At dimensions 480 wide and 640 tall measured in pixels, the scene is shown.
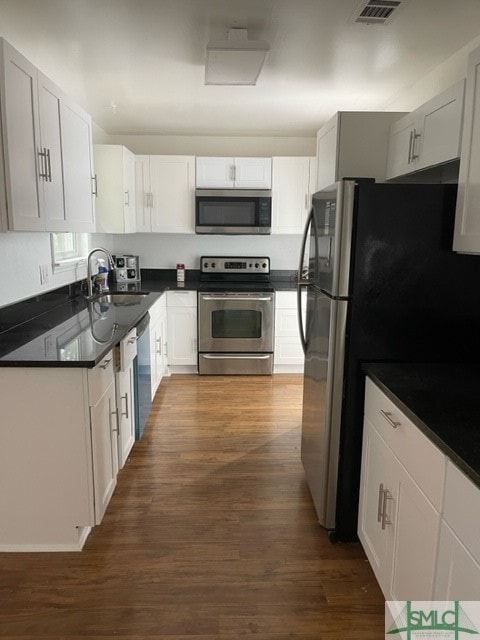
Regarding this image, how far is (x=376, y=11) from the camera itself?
203 centimetres

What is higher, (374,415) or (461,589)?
(374,415)

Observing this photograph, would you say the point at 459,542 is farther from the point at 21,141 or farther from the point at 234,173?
the point at 234,173

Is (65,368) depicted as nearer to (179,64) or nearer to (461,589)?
(461,589)

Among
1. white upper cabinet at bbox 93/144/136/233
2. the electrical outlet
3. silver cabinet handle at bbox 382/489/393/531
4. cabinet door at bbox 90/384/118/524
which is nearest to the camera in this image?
silver cabinet handle at bbox 382/489/393/531

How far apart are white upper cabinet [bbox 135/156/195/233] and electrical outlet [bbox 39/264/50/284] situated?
5.86 feet

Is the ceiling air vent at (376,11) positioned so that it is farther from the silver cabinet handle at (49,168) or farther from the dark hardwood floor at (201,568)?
the dark hardwood floor at (201,568)

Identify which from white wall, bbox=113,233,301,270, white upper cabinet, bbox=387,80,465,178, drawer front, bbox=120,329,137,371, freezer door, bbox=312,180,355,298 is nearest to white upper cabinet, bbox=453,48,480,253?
white upper cabinet, bbox=387,80,465,178

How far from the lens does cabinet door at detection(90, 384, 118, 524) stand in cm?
204

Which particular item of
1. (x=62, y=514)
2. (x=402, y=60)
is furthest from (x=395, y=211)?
(x=62, y=514)

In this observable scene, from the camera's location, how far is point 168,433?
3.31m

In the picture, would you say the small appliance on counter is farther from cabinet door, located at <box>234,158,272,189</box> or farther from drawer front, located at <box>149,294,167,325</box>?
cabinet door, located at <box>234,158,272,189</box>

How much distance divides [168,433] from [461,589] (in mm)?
2435

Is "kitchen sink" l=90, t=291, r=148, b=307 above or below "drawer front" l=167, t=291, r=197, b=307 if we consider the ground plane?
above

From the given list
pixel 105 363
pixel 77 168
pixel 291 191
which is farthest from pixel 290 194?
pixel 105 363
